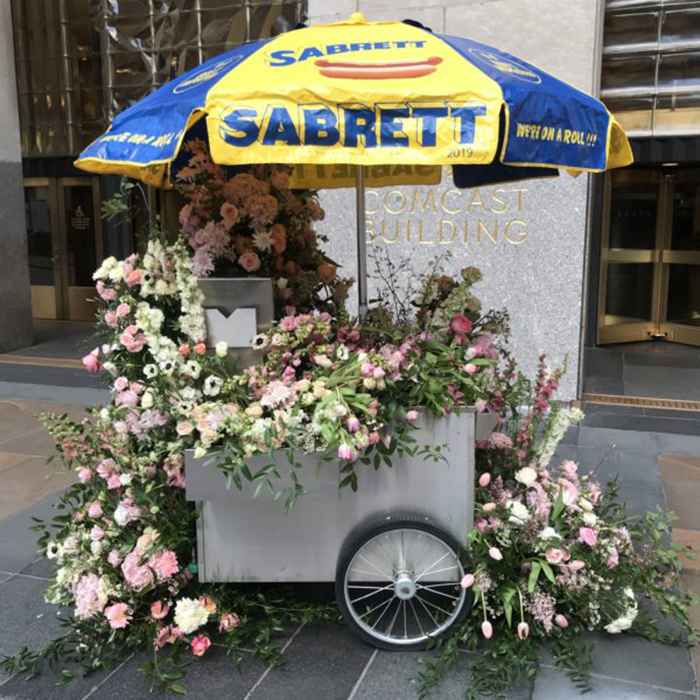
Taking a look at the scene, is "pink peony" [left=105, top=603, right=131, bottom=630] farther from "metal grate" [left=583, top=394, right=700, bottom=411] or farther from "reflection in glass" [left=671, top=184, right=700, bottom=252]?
"reflection in glass" [left=671, top=184, right=700, bottom=252]

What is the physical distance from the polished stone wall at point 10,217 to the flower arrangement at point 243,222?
7.14 m

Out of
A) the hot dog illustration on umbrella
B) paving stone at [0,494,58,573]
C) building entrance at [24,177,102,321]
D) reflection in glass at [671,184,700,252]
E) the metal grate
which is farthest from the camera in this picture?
building entrance at [24,177,102,321]

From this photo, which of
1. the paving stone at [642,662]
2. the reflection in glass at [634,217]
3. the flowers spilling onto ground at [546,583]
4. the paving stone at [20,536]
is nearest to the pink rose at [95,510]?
the paving stone at [20,536]

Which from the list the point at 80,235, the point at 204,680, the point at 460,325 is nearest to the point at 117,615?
the point at 204,680

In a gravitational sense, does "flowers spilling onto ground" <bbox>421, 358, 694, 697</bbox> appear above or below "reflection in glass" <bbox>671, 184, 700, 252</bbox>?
below

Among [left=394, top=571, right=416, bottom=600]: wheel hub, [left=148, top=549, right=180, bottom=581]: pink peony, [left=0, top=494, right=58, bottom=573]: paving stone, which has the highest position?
[left=148, top=549, right=180, bottom=581]: pink peony

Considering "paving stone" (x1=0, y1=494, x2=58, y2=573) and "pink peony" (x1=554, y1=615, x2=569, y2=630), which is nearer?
"pink peony" (x1=554, y1=615, x2=569, y2=630)

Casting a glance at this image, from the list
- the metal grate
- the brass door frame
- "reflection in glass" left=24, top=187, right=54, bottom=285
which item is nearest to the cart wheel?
the metal grate

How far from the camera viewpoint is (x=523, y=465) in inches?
149

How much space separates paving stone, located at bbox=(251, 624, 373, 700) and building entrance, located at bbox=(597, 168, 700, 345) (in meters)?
8.33

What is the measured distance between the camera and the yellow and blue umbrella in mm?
2688

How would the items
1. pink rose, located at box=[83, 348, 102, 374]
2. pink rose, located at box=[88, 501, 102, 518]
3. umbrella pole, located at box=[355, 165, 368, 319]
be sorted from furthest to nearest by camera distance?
umbrella pole, located at box=[355, 165, 368, 319] < pink rose, located at box=[83, 348, 102, 374] < pink rose, located at box=[88, 501, 102, 518]

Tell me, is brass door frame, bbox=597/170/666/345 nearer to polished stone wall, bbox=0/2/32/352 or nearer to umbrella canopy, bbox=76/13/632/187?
polished stone wall, bbox=0/2/32/352

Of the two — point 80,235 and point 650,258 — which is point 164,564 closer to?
point 650,258
